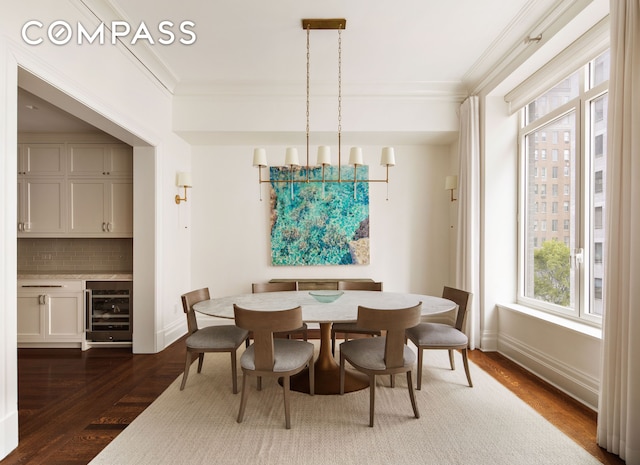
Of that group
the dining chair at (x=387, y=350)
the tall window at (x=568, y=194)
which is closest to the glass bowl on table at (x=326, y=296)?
the dining chair at (x=387, y=350)

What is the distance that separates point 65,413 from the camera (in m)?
Result: 2.66

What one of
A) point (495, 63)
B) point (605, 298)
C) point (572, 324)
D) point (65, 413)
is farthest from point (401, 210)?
point (65, 413)

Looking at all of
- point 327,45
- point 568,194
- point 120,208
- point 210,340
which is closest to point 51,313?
point 120,208

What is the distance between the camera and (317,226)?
5.00 metres

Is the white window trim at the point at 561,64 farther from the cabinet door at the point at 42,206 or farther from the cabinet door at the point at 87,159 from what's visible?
the cabinet door at the point at 42,206

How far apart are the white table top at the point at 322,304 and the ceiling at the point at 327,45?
8.02ft

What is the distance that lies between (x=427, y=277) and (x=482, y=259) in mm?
1098

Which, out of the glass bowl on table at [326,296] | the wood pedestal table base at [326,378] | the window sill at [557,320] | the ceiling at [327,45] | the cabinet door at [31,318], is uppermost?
the ceiling at [327,45]

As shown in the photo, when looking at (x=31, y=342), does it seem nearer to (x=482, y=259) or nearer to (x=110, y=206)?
(x=110, y=206)

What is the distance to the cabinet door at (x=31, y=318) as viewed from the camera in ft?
13.5

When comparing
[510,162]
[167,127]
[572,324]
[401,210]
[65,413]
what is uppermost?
[167,127]

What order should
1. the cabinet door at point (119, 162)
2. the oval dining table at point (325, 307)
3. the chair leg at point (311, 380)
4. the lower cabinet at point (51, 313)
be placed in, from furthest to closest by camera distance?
1. the cabinet door at point (119, 162)
2. the lower cabinet at point (51, 313)
3. the chair leg at point (311, 380)
4. the oval dining table at point (325, 307)

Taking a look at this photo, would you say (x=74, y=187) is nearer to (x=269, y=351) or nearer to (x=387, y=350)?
(x=269, y=351)

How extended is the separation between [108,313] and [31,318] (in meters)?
0.87
